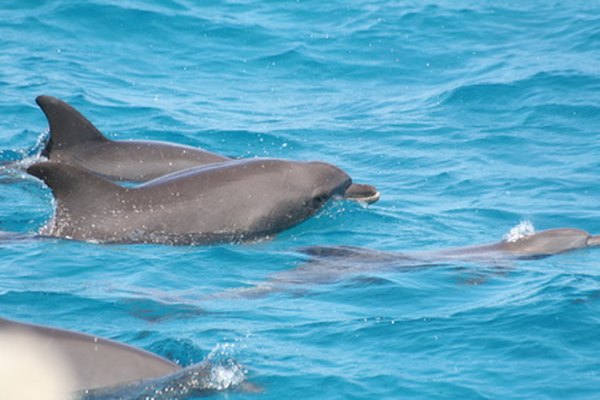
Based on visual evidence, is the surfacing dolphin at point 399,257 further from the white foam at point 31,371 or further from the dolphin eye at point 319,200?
the white foam at point 31,371

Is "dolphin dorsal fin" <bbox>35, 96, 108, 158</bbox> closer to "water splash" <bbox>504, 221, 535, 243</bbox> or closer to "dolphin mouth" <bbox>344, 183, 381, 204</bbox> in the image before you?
"dolphin mouth" <bbox>344, 183, 381, 204</bbox>

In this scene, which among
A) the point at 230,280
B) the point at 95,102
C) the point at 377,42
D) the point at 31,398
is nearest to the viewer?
the point at 31,398

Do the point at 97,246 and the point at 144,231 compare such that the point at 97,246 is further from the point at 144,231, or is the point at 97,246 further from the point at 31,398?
the point at 31,398

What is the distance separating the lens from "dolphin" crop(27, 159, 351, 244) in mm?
12344

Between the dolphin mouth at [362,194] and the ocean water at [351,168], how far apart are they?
158mm

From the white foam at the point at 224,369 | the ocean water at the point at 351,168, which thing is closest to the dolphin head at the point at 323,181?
the ocean water at the point at 351,168

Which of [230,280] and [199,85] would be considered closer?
[230,280]

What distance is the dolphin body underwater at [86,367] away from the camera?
26.4 ft

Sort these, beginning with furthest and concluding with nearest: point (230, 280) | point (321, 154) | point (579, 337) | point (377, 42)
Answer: point (377, 42) → point (321, 154) → point (230, 280) → point (579, 337)

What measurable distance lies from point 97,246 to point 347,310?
115 inches

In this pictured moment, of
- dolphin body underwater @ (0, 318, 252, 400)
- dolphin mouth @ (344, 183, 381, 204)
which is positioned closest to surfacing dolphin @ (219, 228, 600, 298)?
dolphin mouth @ (344, 183, 381, 204)

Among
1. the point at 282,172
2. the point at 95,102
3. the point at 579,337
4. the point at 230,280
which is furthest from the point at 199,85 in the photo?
the point at 579,337

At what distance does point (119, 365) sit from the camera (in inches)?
326

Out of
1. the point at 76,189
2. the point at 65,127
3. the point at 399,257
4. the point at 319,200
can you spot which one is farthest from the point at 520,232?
the point at 65,127
